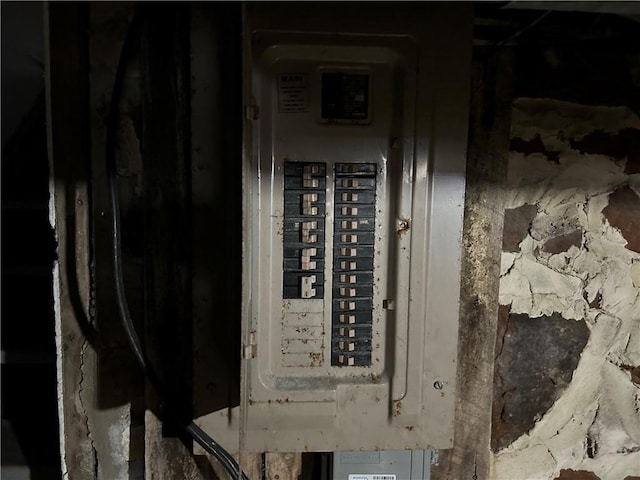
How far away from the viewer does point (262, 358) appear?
38.9 inches

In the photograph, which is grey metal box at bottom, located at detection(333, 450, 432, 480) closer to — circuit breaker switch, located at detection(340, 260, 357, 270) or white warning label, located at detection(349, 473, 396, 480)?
white warning label, located at detection(349, 473, 396, 480)

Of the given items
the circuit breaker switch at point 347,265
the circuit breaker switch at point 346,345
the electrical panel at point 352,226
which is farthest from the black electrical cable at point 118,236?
the circuit breaker switch at point 347,265

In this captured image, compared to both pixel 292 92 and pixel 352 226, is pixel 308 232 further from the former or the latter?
pixel 292 92

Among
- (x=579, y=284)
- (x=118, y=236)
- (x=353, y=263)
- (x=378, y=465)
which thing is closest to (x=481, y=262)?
(x=579, y=284)

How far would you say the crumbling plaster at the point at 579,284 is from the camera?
122 centimetres

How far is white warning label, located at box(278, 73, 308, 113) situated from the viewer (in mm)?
940

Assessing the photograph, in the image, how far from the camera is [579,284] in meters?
1.25

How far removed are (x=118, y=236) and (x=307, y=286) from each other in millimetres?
412

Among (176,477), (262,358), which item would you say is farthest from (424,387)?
(176,477)

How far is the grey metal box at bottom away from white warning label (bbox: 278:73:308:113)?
72cm

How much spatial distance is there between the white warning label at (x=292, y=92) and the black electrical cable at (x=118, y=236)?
0.37 meters

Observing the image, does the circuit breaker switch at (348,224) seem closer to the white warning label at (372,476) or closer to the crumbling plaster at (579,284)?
the crumbling plaster at (579,284)

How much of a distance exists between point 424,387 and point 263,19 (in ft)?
2.39

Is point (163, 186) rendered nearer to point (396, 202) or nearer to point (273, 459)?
point (396, 202)
